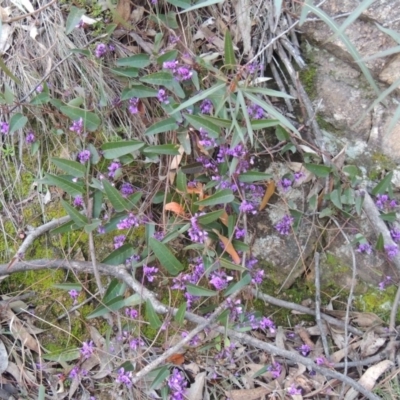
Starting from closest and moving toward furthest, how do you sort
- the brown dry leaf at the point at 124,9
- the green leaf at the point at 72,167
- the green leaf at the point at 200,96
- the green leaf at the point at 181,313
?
1. the green leaf at the point at 200,96
2. the green leaf at the point at 181,313
3. the green leaf at the point at 72,167
4. the brown dry leaf at the point at 124,9

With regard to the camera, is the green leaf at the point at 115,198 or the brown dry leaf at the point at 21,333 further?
the brown dry leaf at the point at 21,333

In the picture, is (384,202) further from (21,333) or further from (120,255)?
(21,333)

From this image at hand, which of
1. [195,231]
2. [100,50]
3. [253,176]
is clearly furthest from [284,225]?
[100,50]

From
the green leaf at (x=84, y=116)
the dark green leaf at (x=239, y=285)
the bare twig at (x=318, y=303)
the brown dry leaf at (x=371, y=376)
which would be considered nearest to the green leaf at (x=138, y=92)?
the green leaf at (x=84, y=116)

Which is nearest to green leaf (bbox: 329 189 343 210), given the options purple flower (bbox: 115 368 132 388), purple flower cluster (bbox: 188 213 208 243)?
purple flower cluster (bbox: 188 213 208 243)

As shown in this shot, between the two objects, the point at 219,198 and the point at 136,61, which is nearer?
the point at 219,198

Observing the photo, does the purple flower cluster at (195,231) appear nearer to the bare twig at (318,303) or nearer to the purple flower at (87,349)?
the bare twig at (318,303)

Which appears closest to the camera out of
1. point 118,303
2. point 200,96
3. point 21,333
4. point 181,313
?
point 200,96
